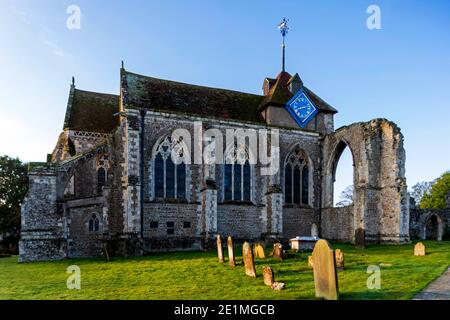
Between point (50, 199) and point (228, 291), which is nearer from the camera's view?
point (228, 291)

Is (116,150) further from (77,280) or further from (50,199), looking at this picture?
(77,280)

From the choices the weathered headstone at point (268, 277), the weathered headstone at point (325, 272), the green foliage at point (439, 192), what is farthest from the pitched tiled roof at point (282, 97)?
the green foliage at point (439, 192)

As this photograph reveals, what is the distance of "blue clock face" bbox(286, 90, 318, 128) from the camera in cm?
2486

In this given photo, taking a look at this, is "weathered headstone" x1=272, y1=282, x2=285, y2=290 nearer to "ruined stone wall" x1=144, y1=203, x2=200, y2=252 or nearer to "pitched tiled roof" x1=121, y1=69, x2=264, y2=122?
"ruined stone wall" x1=144, y1=203, x2=200, y2=252

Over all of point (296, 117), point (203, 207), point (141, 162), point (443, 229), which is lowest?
point (443, 229)

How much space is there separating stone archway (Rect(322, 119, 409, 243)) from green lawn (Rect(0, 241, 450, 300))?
616 centimetres

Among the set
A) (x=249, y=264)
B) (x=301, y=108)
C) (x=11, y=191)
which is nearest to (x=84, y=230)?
(x=249, y=264)

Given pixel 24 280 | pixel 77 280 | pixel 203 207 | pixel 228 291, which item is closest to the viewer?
pixel 228 291

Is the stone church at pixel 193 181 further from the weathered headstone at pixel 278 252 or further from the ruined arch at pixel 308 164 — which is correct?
the weathered headstone at pixel 278 252

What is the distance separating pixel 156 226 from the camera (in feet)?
67.1

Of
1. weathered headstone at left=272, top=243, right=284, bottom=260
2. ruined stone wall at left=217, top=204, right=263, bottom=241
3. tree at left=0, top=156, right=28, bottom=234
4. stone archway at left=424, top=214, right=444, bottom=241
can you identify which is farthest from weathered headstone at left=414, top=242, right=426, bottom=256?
tree at left=0, top=156, right=28, bottom=234

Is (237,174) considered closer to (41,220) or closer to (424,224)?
(41,220)
